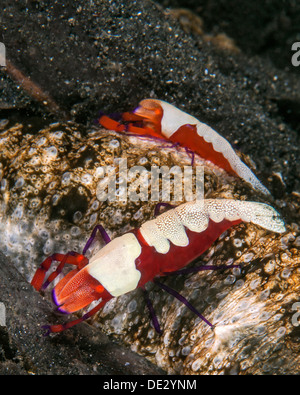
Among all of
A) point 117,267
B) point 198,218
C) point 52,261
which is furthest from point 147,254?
point 52,261

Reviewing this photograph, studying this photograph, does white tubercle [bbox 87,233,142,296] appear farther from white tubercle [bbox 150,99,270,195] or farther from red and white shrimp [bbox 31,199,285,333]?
white tubercle [bbox 150,99,270,195]

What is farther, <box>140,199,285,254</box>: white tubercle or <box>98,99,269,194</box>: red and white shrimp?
<box>98,99,269,194</box>: red and white shrimp

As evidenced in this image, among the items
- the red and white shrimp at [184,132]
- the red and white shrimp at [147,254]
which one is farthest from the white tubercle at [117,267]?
the red and white shrimp at [184,132]

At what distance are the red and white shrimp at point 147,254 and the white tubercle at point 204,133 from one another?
1.72 ft

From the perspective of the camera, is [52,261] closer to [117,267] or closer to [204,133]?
[117,267]

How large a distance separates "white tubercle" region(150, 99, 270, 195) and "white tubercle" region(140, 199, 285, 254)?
0.52 m

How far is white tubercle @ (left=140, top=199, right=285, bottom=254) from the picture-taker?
2.66 meters

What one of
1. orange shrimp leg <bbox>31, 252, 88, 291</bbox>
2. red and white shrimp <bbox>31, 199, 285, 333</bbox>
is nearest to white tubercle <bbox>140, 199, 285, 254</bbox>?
red and white shrimp <bbox>31, 199, 285, 333</bbox>

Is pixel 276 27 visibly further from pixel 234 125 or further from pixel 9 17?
pixel 9 17

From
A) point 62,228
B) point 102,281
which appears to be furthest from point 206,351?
point 62,228

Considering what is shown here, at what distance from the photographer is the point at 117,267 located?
8.18 ft

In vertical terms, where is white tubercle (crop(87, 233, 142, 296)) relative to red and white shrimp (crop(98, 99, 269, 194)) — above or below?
below

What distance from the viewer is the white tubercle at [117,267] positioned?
8.11 ft

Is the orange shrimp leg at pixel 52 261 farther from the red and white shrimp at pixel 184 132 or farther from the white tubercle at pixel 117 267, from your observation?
the red and white shrimp at pixel 184 132
